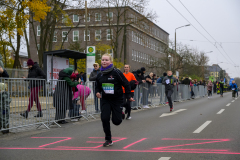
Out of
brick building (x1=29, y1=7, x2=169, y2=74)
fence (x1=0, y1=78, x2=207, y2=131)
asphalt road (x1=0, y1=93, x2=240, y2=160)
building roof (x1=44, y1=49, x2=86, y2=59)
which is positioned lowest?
asphalt road (x1=0, y1=93, x2=240, y2=160)

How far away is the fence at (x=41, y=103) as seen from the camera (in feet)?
26.9

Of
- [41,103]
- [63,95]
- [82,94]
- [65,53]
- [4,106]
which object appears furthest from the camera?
[65,53]

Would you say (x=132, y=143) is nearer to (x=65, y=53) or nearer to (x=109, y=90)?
(x=109, y=90)

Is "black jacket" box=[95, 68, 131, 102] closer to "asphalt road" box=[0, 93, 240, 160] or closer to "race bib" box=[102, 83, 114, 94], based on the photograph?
"race bib" box=[102, 83, 114, 94]

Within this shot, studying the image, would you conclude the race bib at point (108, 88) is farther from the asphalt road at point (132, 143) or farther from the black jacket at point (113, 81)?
the asphalt road at point (132, 143)

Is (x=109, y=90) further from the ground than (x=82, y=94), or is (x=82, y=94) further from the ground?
(x=109, y=90)

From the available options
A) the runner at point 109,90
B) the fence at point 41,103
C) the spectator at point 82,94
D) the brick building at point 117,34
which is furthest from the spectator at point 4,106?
the brick building at point 117,34

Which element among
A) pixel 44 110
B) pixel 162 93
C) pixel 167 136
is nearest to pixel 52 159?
pixel 167 136

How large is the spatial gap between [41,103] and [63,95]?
103 centimetres

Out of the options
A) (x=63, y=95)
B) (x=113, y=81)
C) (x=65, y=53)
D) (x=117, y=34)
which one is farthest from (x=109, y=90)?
(x=117, y=34)

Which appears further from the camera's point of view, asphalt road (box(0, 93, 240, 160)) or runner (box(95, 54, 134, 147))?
runner (box(95, 54, 134, 147))

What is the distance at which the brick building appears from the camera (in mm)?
36875

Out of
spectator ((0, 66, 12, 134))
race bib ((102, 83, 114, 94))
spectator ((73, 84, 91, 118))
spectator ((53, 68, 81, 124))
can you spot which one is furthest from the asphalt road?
spectator ((73, 84, 91, 118))

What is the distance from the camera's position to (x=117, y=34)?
137ft
